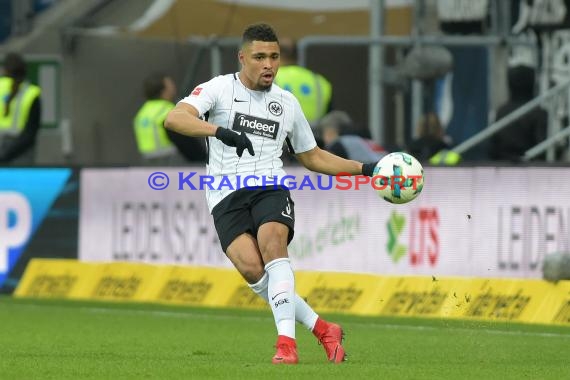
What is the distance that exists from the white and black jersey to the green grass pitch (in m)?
1.14

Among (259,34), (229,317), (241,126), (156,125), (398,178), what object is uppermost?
(259,34)

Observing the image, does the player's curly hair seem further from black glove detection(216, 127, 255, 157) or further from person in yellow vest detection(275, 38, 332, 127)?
person in yellow vest detection(275, 38, 332, 127)

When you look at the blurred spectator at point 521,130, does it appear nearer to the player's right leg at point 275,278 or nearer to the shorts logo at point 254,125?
the shorts logo at point 254,125

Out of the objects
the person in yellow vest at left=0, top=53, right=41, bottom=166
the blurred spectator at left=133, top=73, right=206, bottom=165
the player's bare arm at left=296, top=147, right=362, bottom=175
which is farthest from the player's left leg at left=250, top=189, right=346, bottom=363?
the person in yellow vest at left=0, top=53, right=41, bottom=166

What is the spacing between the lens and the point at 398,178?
1105cm

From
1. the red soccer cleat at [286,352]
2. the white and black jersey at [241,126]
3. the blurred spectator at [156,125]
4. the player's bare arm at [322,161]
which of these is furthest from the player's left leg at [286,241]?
the blurred spectator at [156,125]

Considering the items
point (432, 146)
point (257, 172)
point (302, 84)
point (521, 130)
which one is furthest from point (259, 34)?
point (432, 146)

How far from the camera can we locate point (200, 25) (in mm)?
22250

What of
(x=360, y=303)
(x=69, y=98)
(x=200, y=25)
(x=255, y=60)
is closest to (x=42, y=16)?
(x=69, y=98)

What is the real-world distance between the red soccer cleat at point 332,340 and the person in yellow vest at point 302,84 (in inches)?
271

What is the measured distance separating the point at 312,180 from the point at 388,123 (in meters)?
Answer: 7.10

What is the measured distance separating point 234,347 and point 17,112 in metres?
8.01

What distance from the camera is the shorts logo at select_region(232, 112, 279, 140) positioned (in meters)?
11.1

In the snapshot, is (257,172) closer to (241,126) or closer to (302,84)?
(241,126)
